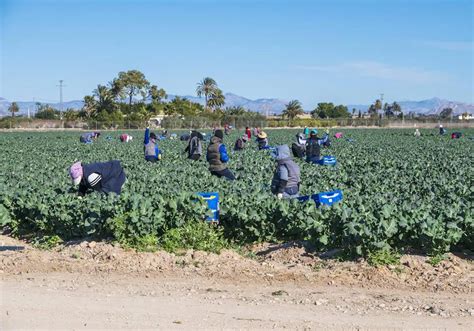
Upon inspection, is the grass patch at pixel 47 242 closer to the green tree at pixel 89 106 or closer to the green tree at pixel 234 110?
the green tree at pixel 89 106

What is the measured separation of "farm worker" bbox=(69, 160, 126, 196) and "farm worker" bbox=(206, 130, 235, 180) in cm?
443

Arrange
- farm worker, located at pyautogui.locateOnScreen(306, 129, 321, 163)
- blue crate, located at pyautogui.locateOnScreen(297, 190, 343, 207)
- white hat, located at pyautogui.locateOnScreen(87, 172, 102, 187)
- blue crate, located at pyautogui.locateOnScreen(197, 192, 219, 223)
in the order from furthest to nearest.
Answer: farm worker, located at pyautogui.locateOnScreen(306, 129, 321, 163)
white hat, located at pyautogui.locateOnScreen(87, 172, 102, 187)
blue crate, located at pyautogui.locateOnScreen(297, 190, 343, 207)
blue crate, located at pyautogui.locateOnScreen(197, 192, 219, 223)

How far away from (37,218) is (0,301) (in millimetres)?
4023

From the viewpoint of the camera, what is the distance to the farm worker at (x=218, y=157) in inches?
651

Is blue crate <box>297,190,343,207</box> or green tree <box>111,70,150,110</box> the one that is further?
green tree <box>111,70,150,110</box>

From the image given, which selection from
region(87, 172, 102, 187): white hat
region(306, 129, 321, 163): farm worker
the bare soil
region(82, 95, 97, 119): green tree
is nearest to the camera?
the bare soil

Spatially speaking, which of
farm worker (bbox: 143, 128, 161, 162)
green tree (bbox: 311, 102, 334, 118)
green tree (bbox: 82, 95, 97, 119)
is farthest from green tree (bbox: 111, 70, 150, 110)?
farm worker (bbox: 143, 128, 161, 162)

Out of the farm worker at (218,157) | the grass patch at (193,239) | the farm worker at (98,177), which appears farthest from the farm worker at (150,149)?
the grass patch at (193,239)

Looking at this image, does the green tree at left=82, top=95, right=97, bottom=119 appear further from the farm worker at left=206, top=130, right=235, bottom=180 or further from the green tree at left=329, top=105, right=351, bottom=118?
the farm worker at left=206, top=130, right=235, bottom=180

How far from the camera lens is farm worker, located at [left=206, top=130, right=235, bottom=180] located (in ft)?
54.2

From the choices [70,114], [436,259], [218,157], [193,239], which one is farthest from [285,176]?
[70,114]

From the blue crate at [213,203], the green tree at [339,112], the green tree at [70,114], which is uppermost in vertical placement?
the blue crate at [213,203]

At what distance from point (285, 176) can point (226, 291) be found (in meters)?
4.27

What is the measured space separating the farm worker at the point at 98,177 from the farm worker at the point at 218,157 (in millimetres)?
4426
